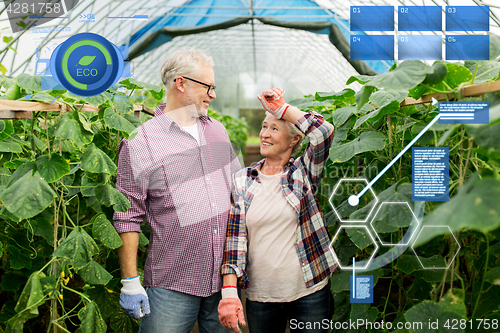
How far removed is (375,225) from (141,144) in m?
1.00

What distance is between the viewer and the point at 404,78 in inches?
38.1

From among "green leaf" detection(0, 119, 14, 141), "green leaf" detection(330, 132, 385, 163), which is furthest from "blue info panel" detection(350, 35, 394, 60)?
"green leaf" detection(0, 119, 14, 141)

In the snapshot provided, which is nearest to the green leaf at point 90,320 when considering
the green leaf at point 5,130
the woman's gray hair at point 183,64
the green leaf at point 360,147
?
the green leaf at point 5,130

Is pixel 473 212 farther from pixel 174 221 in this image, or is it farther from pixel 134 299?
pixel 134 299

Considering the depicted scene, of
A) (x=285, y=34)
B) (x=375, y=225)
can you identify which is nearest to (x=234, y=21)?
(x=285, y=34)

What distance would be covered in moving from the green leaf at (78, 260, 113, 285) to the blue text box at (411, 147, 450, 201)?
118 centimetres

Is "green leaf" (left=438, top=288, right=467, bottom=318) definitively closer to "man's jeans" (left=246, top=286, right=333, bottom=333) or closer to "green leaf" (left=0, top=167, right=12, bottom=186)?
"man's jeans" (left=246, top=286, right=333, bottom=333)

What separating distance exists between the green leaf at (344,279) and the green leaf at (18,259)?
150cm

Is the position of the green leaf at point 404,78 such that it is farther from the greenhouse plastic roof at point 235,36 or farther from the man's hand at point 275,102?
the man's hand at point 275,102

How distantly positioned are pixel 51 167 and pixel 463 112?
128 cm

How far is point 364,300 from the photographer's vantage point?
131 cm

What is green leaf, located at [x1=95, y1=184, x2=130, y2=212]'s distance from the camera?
4.71ft

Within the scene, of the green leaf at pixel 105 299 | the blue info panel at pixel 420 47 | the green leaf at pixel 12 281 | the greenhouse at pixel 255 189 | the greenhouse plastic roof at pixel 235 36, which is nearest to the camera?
the greenhouse at pixel 255 189

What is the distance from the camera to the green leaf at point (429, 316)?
96cm
